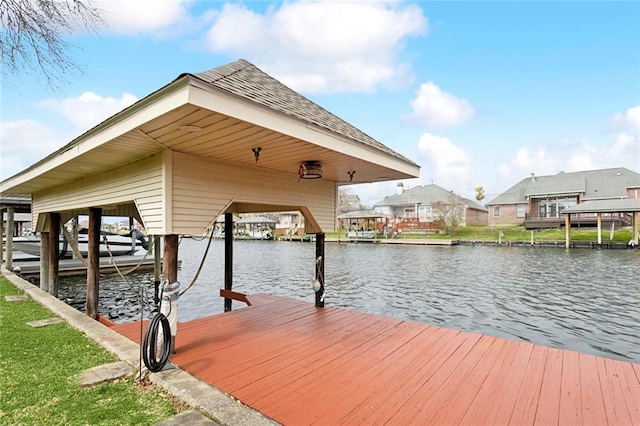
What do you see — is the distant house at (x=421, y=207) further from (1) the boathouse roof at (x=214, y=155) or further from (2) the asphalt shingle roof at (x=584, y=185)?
(1) the boathouse roof at (x=214, y=155)

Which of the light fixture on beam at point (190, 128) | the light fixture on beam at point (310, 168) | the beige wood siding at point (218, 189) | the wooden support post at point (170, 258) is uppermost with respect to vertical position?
the light fixture on beam at point (190, 128)

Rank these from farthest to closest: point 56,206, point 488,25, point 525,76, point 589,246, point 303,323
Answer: point 589,246 < point 525,76 < point 488,25 < point 56,206 < point 303,323

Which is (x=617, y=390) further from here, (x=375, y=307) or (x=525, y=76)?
(x=525, y=76)

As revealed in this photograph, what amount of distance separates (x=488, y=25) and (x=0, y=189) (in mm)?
13539

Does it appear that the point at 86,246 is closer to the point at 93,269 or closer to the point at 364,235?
the point at 93,269

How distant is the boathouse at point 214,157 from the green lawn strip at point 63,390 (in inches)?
46.4

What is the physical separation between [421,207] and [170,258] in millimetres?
42497

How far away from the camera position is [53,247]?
853 cm

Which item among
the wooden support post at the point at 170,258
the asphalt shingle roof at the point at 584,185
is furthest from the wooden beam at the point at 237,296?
the asphalt shingle roof at the point at 584,185

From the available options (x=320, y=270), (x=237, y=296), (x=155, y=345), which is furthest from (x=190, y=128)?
(x=237, y=296)

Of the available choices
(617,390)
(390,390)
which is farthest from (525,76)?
(390,390)

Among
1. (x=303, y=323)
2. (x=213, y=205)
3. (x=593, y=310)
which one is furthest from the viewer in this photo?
(x=593, y=310)

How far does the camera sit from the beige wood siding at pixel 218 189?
12.1ft

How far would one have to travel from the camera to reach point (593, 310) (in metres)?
8.99
